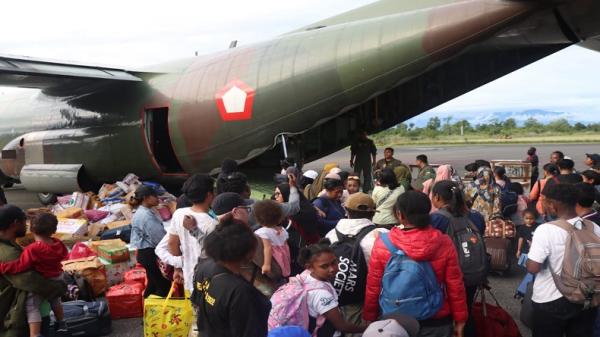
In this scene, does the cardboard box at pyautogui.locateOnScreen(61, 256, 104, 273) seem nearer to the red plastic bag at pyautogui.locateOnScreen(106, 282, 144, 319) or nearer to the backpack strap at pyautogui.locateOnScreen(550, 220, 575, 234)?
the red plastic bag at pyautogui.locateOnScreen(106, 282, 144, 319)

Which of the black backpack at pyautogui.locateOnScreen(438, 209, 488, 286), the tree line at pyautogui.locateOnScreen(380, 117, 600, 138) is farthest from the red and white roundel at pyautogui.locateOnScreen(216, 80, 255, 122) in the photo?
the tree line at pyautogui.locateOnScreen(380, 117, 600, 138)

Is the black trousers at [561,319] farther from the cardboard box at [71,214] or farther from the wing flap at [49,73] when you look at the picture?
the wing flap at [49,73]

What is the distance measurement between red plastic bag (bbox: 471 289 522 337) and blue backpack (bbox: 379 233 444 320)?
104cm

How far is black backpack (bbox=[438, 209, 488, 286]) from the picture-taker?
4000mm

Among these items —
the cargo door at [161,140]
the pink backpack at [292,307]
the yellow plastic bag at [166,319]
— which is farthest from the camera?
the cargo door at [161,140]

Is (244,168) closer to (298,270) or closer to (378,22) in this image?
(378,22)

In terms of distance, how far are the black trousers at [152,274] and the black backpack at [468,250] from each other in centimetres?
316

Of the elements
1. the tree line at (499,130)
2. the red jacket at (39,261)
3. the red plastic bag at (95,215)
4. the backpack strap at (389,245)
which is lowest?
the red plastic bag at (95,215)

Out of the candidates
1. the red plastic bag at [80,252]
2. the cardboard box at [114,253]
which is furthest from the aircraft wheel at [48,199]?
the cardboard box at [114,253]

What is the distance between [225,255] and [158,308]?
209 cm

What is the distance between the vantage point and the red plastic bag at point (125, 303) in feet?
19.5

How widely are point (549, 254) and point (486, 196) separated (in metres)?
3.69

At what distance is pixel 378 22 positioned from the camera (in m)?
8.80

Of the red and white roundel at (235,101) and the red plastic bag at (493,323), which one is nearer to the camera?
the red plastic bag at (493,323)
